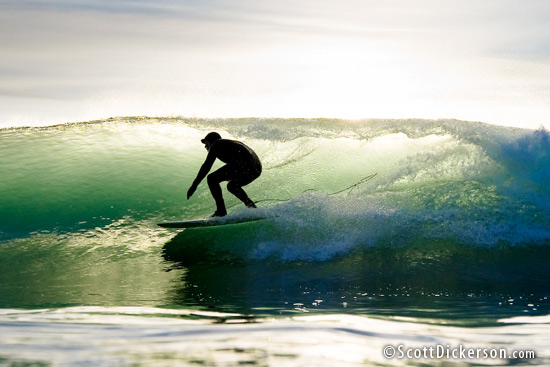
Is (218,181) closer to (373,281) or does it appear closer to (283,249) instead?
(283,249)

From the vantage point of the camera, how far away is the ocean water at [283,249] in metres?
4.00

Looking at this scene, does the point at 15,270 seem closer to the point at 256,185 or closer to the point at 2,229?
the point at 2,229

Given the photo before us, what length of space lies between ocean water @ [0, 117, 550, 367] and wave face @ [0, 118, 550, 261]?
0.03m

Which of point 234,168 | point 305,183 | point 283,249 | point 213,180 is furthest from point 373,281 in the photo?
point 305,183

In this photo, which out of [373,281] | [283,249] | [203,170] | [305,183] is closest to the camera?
[373,281]

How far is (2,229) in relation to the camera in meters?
9.41

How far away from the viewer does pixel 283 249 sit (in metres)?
7.66

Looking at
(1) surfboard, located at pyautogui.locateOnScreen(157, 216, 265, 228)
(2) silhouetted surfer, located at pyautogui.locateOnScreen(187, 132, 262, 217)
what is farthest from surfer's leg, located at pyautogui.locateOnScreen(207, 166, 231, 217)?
(1) surfboard, located at pyautogui.locateOnScreen(157, 216, 265, 228)

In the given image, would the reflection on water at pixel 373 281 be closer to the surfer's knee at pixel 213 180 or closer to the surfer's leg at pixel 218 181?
the surfer's leg at pixel 218 181

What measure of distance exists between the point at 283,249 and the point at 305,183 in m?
2.98

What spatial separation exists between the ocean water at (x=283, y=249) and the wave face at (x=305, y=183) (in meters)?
0.03

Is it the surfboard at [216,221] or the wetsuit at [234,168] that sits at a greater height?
the wetsuit at [234,168]

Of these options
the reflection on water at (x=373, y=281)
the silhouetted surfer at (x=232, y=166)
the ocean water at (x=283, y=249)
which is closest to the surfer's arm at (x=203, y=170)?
the silhouetted surfer at (x=232, y=166)

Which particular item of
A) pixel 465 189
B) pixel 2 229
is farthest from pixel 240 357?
pixel 2 229
